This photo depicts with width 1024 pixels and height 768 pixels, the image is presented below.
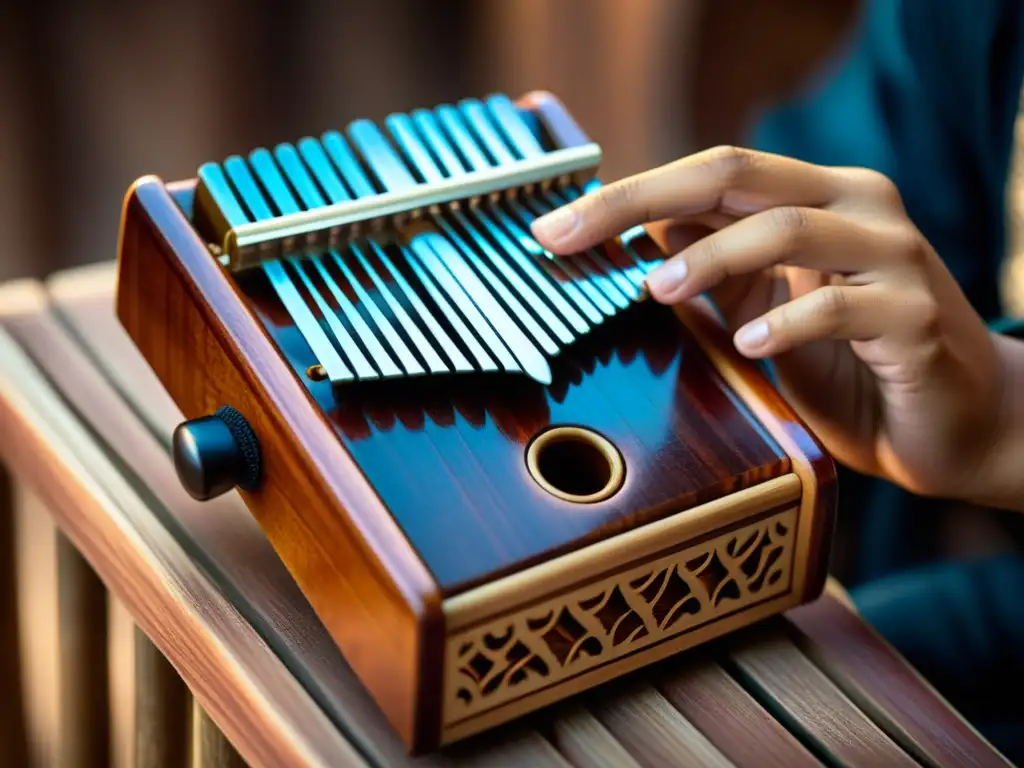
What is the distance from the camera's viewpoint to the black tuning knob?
0.79 meters

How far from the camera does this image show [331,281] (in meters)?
0.86

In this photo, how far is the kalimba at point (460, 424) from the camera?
743mm

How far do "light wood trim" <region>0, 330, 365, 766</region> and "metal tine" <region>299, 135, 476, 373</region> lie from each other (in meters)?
0.21

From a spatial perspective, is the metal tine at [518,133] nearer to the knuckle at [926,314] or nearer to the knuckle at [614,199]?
the knuckle at [614,199]

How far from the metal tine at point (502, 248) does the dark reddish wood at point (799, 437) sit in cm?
9

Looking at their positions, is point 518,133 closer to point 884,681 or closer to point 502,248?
point 502,248

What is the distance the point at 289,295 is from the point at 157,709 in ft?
1.06

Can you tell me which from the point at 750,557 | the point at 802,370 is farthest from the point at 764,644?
the point at 802,370

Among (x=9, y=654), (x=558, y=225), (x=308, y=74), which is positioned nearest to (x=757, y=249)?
(x=558, y=225)

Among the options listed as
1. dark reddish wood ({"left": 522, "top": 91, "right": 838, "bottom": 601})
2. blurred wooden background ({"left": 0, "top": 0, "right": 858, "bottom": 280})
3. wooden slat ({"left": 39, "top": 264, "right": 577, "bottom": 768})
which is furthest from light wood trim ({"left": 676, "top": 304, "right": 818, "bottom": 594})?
blurred wooden background ({"left": 0, "top": 0, "right": 858, "bottom": 280})

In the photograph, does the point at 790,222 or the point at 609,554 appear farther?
the point at 790,222

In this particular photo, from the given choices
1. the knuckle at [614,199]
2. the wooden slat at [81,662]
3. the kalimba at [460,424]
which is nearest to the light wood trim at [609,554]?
the kalimba at [460,424]

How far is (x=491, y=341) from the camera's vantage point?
2.72 ft

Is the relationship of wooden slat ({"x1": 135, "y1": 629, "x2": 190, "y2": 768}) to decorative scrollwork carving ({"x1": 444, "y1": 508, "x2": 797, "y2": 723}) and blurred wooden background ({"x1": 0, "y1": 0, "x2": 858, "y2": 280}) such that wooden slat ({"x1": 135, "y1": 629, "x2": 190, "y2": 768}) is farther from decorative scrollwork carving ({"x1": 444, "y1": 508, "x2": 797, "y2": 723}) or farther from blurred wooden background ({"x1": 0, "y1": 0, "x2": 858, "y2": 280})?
blurred wooden background ({"x1": 0, "y1": 0, "x2": 858, "y2": 280})
